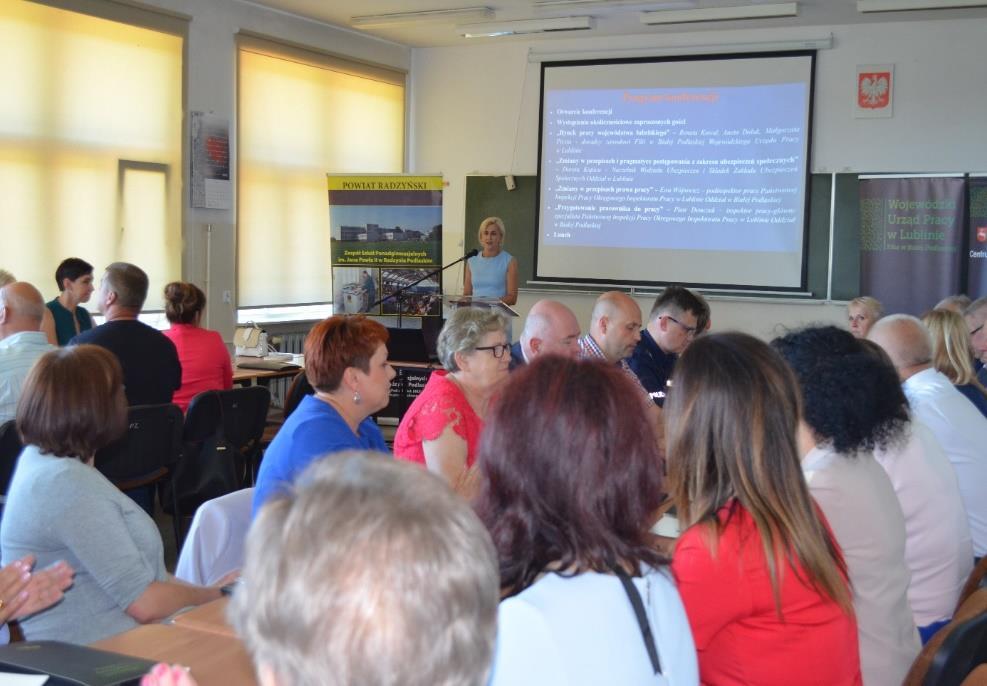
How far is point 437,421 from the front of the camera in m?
3.14

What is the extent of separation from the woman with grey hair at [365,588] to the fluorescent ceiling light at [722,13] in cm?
730

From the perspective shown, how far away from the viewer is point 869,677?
2.03m

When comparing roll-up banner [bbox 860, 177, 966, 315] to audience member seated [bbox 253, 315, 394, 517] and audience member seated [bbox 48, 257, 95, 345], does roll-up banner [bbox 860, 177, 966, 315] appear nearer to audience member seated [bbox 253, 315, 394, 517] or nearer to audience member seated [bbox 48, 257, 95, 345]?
audience member seated [bbox 48, 257, 95, 345]

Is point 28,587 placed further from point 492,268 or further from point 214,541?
point 492,268

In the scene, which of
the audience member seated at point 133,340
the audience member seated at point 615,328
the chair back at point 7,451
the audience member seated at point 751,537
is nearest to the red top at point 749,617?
the audience member seated at point 751,537

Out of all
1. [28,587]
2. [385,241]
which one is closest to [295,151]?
[385,241]

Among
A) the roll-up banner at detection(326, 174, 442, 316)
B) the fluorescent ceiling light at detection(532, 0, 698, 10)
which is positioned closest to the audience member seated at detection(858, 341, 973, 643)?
the fluorescent ceiling light at detection(532, 0, 698, 10)

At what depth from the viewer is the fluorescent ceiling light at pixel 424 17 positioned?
315 inches

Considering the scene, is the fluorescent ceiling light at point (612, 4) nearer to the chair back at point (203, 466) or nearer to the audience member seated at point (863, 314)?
the audience member seated at point (863, 314)

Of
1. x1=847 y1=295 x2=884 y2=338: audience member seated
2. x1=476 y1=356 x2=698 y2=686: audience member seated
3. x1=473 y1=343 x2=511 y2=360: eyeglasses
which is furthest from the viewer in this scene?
x1=847 y1=295 x2=884 y2=338: audience member seated

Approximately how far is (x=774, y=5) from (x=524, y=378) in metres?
6.72

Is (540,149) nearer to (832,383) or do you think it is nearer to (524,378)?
(832,383)

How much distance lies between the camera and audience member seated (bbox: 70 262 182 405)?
470 cm

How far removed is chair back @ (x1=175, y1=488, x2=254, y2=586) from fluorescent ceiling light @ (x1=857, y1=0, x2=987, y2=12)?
245 inches
